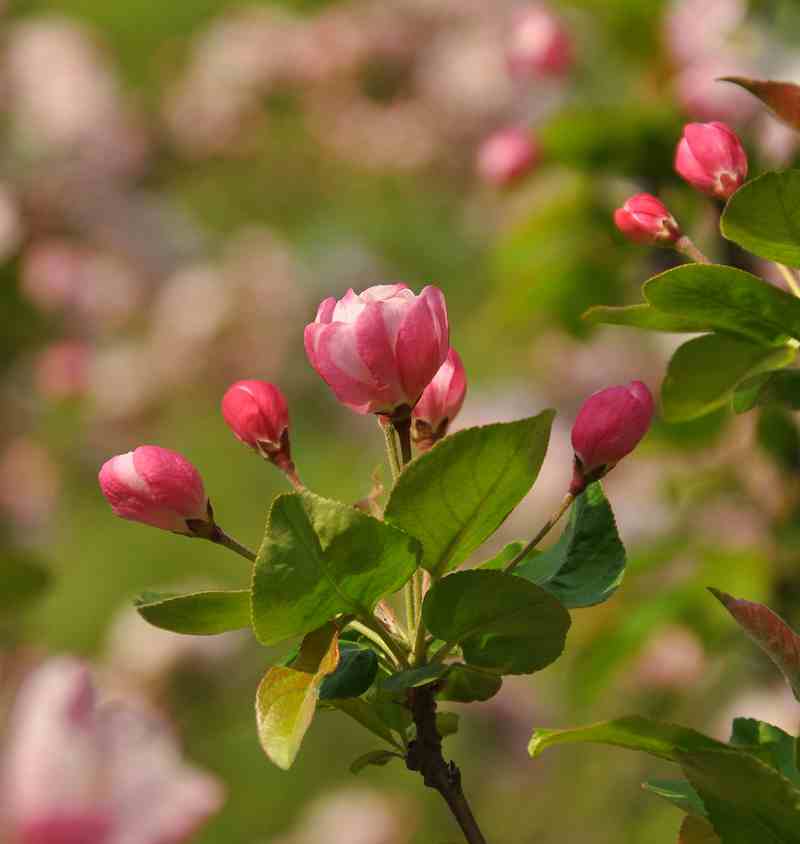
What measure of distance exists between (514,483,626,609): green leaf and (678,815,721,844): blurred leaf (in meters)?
0.08

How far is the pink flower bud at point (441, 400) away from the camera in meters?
0.53

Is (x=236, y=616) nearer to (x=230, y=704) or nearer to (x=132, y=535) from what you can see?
(x=230, y=704)

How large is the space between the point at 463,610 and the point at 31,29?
198 centimetres

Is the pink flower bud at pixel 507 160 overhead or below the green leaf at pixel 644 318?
below

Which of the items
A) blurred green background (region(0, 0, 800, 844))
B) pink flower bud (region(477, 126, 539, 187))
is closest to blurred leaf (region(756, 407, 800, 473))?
blurred green background (region(0, 0, 800, 844))

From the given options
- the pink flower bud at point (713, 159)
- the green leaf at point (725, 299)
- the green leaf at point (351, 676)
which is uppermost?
the pink flower bud at point (713, 159)

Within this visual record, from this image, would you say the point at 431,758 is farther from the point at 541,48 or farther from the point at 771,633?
the point at 541,48

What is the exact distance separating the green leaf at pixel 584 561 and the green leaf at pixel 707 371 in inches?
3.3

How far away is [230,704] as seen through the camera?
5.66ft

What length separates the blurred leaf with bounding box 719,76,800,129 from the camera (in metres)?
0.55

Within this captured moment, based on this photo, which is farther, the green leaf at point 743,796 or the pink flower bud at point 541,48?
the pink flower bud at point 541,48

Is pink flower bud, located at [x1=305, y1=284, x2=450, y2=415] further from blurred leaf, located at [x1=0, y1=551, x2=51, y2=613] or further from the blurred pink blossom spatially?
blurred leaf, located at [x1=0, y1=551, x2=51, y2=613]

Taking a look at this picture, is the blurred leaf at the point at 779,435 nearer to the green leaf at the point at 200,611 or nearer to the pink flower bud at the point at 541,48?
the pink flower bud at the point at 541,48

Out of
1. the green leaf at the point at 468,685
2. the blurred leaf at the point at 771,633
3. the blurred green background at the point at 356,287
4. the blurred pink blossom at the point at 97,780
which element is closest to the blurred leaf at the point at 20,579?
the blurred green background at the point at 356,287
